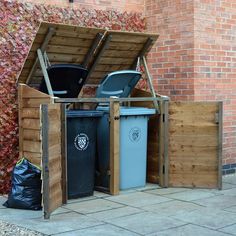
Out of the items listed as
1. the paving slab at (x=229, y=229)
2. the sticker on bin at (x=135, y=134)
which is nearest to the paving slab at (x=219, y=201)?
the paving slab at (x=229, y=229)

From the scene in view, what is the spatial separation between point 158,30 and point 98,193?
3.13 meters

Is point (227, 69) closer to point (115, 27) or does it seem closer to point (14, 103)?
point (115, 27)

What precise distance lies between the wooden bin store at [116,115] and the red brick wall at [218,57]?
2.75 ft

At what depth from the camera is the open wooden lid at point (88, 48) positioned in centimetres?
620

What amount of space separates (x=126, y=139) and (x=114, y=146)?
34 centimetres

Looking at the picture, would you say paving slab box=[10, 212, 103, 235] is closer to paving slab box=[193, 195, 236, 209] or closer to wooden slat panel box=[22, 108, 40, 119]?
wooden slat panel box=[22, 108, 40, 119]

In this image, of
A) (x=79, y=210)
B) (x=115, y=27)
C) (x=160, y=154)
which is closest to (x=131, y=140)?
(x=160, y=154)

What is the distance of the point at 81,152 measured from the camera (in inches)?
247

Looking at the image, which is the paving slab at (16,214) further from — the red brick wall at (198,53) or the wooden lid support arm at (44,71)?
the red brick wall at (198,53)

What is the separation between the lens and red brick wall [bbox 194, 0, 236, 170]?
25.0 ft

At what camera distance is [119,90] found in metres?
7.12

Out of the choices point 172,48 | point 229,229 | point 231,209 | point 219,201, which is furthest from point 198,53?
point 229,229

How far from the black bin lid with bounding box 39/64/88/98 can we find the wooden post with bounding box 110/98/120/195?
60 centimetres

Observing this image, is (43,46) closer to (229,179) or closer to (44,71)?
(44,71)
